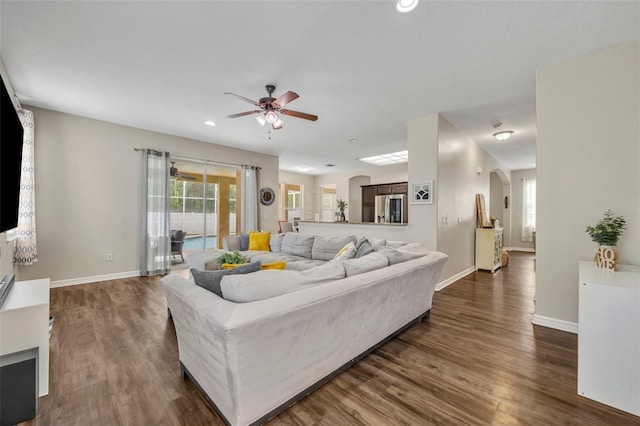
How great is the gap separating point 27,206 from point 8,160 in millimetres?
2504

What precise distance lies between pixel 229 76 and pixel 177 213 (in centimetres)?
349

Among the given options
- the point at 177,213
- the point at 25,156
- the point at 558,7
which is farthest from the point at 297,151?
the point at 558,7

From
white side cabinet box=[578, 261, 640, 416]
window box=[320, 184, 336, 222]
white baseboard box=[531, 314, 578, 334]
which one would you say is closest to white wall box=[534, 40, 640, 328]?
white baseboard box=[531, 314, 578, 334]

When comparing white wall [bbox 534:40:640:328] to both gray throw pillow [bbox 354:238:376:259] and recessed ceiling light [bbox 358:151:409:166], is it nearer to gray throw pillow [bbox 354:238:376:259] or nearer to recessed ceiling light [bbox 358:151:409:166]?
gray throw pillow [bbox 354:238:376:259]

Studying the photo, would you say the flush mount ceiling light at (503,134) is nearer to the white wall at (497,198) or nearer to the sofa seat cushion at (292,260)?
the sofa seat cushion at (292,260)

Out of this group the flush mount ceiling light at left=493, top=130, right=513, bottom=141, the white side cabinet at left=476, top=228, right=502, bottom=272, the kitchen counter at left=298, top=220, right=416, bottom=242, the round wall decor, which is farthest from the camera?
the round wall decor

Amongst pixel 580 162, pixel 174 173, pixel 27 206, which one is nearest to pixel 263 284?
pixel 580 162

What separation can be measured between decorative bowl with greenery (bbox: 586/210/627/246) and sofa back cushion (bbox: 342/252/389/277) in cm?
174

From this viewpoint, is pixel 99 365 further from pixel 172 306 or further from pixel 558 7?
pixel 558 7

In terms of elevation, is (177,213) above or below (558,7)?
below

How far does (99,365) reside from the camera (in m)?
2.02

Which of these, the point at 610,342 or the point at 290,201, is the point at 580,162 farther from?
the point at 290,201

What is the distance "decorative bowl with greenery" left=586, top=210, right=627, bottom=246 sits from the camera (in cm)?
213

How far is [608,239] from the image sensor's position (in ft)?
7.01
